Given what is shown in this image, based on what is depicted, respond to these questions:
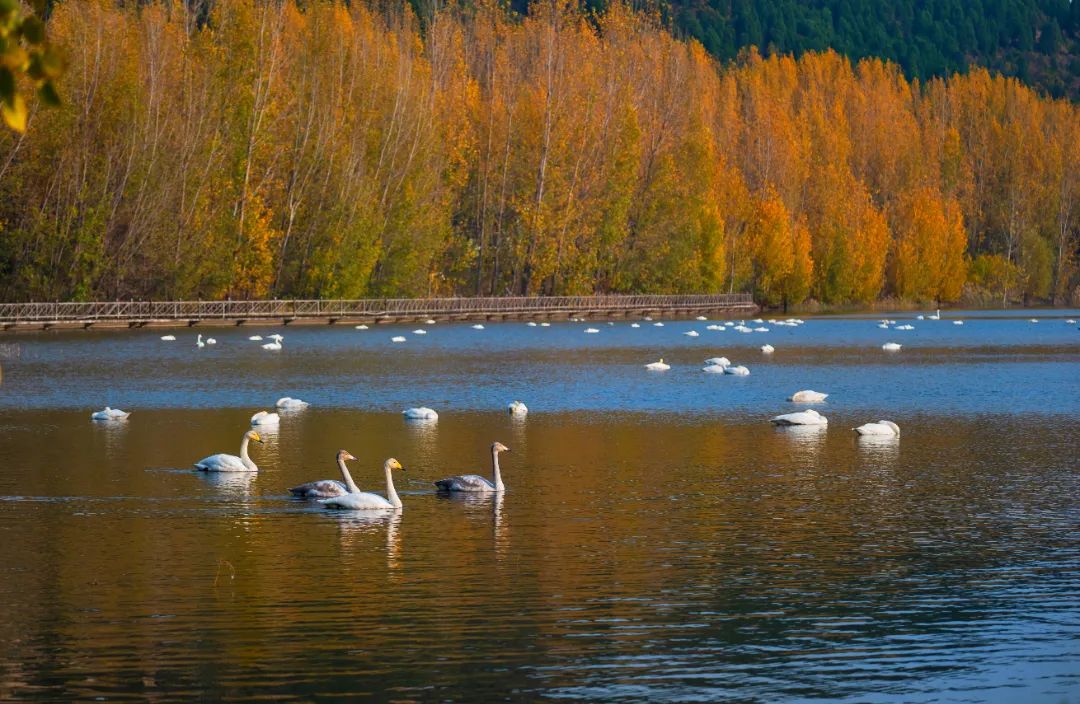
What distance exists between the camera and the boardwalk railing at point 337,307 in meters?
61.2

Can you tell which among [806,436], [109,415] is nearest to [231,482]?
[109,415]

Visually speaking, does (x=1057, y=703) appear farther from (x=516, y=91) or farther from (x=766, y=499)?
(x=516, y=91)

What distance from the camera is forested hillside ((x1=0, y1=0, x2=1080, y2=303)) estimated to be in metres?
62.6

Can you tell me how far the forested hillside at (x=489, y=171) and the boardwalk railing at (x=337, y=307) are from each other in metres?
1.08

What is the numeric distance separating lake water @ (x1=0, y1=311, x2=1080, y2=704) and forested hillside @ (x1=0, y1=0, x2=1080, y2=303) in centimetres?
2907

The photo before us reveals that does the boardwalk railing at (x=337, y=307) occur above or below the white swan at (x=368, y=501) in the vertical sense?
above

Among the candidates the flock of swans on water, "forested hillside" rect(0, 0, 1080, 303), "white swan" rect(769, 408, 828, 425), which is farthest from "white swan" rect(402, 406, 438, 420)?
"forested hillside" rect(0, 0, 1080, 303)

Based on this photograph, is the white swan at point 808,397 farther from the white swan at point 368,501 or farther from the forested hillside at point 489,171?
the forested hillside at point 489,171

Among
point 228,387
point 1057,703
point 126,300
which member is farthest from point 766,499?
point 126,300

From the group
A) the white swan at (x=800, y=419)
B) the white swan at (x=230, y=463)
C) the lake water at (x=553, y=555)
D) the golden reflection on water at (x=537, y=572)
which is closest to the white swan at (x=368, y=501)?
the golden reflection on water at (x=537, y=572)

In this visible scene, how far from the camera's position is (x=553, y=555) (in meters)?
16.4

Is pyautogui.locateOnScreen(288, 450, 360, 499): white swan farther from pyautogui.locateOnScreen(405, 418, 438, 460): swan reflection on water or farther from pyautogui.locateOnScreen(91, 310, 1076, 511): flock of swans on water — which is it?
pyautogui.locateOnScreen(405, 418, 438, 460): swan reflection on water

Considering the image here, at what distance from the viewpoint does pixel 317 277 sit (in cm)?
7319

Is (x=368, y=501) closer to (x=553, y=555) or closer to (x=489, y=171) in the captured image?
(x=553, y=555)
